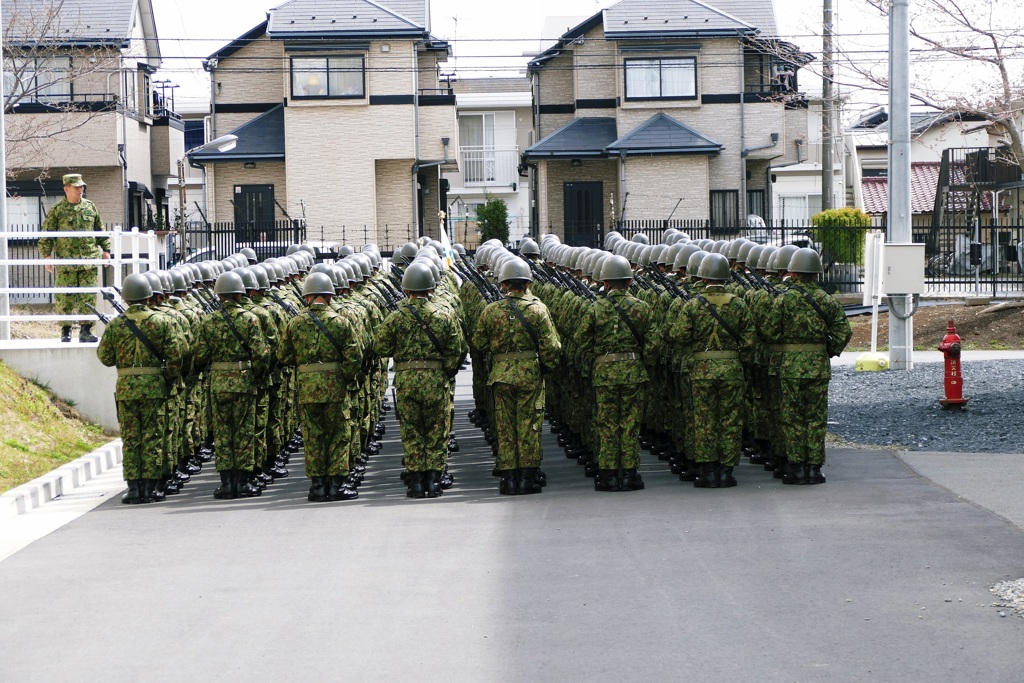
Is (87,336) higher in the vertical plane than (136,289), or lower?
lower

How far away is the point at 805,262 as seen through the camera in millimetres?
12969

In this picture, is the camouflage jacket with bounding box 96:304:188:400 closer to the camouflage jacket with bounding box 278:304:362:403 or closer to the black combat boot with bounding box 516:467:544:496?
the camouflage jacket with bounding box 278:304:362:403

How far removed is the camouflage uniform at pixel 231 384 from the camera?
12664 mm

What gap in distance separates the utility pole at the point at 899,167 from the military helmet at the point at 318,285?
441 inches

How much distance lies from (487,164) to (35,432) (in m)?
44.5

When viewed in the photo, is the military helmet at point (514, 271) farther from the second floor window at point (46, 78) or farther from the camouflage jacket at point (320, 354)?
the second floor window at point (46, 78)

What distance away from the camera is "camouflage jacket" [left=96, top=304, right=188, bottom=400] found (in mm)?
12547

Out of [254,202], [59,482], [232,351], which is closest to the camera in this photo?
[232,351]

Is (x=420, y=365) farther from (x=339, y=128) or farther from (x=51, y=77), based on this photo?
(x=51, y=77)

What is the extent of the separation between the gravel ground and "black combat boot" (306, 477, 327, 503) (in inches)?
239

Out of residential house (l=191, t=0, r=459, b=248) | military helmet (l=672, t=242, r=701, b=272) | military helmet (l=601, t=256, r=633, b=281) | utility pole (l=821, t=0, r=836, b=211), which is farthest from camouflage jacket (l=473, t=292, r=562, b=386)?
residential house (l=191, t=0, r=459, b=248)

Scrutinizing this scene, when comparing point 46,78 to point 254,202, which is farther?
point 254,202

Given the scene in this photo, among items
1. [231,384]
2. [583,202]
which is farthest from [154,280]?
[583,202]

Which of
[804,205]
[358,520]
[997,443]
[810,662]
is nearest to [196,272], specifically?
[358,520]
